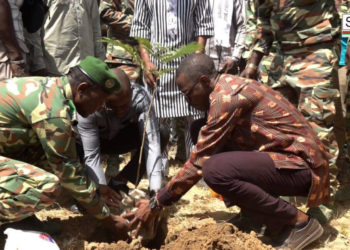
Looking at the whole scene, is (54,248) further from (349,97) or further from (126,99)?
(349,97)

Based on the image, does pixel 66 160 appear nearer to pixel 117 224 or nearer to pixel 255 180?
pixel 117 224

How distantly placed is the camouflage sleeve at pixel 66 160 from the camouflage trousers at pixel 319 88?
192 cm

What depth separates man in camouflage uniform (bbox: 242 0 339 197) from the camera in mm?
4117

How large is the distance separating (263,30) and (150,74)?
116 centimetres

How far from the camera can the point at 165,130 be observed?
4.59 metres

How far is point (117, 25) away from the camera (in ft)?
18.2

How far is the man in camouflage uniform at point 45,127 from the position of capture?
3045 millimetres

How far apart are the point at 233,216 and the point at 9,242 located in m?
1.99

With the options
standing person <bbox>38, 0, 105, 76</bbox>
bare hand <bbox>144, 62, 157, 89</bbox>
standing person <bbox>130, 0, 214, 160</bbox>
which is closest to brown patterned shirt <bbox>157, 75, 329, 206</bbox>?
bare hand <bbox>144, 62, 157, 89</bbox>

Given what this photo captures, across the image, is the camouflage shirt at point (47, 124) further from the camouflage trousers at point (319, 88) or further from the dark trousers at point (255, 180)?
the camouflage trousers at point (319, 88)

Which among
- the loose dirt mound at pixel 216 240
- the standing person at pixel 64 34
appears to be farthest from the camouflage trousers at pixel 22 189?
the standing person at pixel 64 34

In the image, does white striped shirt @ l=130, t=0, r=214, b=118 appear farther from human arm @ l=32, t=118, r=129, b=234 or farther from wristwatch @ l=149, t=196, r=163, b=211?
human arm @ l=32, t=118, r=129, b=234

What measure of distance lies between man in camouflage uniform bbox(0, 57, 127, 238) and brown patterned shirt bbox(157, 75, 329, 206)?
2.28ft

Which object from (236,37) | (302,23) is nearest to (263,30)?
(302,23)
